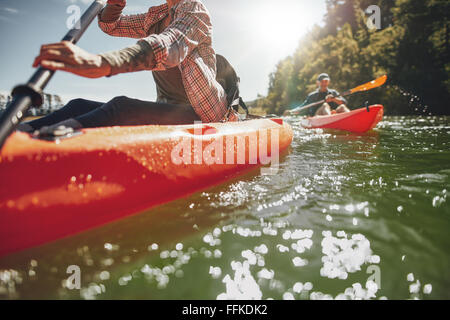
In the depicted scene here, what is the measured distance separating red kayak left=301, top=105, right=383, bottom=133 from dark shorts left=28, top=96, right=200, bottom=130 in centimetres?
457

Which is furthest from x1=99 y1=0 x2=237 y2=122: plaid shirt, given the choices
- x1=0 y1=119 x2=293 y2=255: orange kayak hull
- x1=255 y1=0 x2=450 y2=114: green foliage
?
x1=255 y1=0 x2=450 y2=114: green foliage

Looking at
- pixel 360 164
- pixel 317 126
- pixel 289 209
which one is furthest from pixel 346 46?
pixel 289 209

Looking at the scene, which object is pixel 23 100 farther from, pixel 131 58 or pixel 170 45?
pixel 170 45

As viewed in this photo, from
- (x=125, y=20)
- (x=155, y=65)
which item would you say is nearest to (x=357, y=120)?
(x=125, y=20)

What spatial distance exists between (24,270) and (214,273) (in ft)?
2.72

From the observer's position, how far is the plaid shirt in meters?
1.60

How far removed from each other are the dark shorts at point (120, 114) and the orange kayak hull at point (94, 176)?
1.08 ft

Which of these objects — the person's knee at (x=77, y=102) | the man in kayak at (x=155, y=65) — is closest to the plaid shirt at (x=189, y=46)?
the man in kayak at (x=155, y=65)

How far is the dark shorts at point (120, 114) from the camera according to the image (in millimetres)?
1760

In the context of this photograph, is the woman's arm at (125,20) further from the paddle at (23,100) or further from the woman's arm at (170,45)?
the paddle at (23,100)

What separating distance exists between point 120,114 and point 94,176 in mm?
737

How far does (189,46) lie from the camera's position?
70.6 inches

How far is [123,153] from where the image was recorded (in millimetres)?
1418
